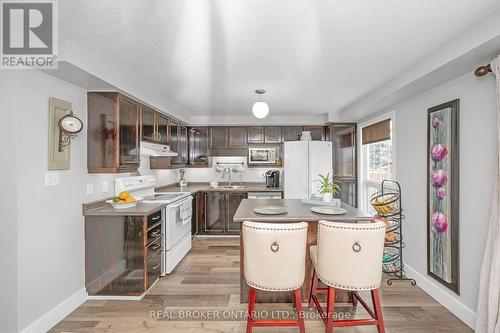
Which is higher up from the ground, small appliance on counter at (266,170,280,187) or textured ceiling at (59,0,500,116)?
textured ceiling at (59,0,500,116)

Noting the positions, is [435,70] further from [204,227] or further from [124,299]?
[204,227]

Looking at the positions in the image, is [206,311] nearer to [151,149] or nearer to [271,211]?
[271,211]

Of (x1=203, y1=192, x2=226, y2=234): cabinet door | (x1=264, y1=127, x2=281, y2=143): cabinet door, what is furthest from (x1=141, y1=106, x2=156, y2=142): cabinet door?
(x1=264, y1=127, x2=281, y2=143): cabinet door

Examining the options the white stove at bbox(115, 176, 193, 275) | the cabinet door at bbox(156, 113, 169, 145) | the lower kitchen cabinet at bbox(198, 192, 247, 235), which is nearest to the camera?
the white stove at bbox(115, 176, 193, 275)

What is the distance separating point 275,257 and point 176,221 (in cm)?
202

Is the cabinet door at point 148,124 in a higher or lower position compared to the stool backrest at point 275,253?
higher

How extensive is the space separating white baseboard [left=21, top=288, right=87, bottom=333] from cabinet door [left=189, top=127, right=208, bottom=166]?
2958 mm

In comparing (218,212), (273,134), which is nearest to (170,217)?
(218,212)

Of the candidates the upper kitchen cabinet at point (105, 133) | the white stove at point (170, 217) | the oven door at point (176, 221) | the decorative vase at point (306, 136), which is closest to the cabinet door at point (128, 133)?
the upper kitchen cabinet at point (105, 133)

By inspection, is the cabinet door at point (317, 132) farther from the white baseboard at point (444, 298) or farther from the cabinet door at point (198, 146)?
the white baseboard at point (444, 298)

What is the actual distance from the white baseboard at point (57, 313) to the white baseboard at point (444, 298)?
3602 mm

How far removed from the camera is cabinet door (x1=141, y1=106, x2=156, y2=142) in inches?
135

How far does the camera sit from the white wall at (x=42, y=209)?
2.04 meters

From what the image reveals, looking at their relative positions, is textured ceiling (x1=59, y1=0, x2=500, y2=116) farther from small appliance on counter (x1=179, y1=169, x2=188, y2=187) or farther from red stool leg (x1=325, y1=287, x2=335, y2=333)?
small appliance on counter (x1=179, y1=169, x2=188, y2=187)
